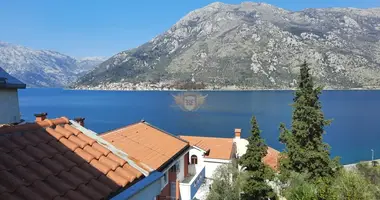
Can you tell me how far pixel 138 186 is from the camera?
3.24m

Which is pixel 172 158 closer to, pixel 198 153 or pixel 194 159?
pixel 198 153

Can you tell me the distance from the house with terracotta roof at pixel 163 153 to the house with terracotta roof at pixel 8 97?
376 inches

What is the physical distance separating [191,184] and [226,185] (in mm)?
2453

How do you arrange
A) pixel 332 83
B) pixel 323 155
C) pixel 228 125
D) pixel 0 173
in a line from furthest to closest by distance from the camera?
pixel 332 83 < pixel 228 125 < pixel 323 155 < pixel 0 173

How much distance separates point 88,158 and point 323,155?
54.4 feet

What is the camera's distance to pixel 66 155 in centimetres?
Answer: 327

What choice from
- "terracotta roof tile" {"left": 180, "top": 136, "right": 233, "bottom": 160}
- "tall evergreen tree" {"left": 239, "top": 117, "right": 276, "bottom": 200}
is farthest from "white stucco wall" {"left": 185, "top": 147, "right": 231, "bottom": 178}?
"tall evergreen tree" {"left": 239, "top": 117, "right": 276, "bottom": 200}

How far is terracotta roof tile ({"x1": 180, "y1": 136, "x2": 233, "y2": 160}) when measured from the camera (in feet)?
73.1

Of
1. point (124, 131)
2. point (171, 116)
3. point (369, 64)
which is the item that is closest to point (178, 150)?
point (124, 131)

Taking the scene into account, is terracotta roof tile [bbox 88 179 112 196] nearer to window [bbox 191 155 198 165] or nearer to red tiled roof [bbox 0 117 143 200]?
red tiled roof [bbox 0 117 143 200]

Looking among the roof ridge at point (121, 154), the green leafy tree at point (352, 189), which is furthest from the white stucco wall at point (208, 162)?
the roof ridge at point (121, 154)

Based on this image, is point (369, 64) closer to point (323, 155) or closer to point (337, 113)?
point (337, 113)

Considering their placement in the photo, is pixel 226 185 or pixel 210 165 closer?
pixel 226 185

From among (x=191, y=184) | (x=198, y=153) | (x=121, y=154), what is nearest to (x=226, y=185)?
(x=191, y=184)
